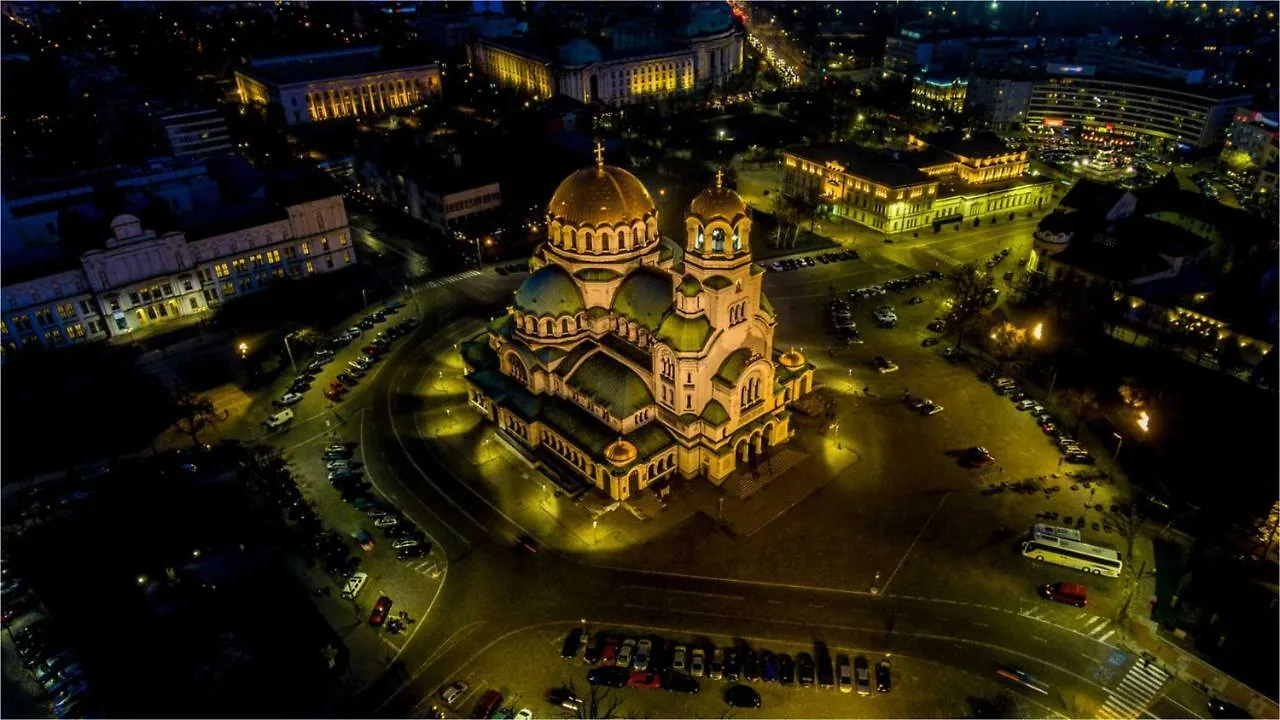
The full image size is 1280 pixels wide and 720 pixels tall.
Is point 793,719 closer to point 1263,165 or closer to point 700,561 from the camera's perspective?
point 700,561

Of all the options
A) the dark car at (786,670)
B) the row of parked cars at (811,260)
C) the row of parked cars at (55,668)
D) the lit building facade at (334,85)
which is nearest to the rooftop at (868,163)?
the row of parked cars at (811,260)

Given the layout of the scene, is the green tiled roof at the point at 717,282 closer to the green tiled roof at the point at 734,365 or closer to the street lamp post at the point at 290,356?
the green tiled roof at the point at 734,365

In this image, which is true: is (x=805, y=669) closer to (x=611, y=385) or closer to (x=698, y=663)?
(x=698, y=663)

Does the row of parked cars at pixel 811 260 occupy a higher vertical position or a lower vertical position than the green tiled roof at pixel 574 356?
lower

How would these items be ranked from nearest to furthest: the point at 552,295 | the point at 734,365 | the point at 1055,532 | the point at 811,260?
the point at 1055,532
the point at 734,365
the point at 552,295
the point at 811,260

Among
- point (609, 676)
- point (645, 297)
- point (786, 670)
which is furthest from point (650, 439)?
point (786, 670)

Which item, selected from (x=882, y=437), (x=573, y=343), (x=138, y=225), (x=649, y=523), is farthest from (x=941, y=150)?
(x=138, y=225)
